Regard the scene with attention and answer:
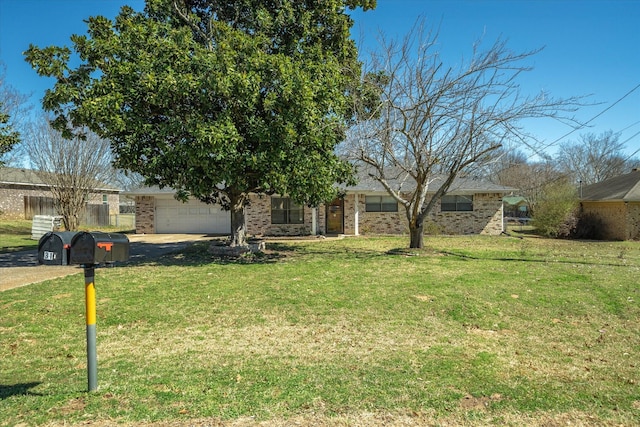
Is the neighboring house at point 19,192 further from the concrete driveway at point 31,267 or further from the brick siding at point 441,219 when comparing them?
the brick siding at point 441,219

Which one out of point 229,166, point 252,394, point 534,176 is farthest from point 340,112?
point 534,176

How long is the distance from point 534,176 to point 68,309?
43897 millimetres

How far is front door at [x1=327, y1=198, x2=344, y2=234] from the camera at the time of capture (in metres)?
22.4

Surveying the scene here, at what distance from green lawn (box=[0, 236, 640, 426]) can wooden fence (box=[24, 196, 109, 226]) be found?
915 inches

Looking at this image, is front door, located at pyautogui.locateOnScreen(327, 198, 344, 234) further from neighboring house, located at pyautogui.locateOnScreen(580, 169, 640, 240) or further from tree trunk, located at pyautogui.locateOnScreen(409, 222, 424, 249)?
neighboring house, located at pyautogui.locateOnScreen(580, 169, 640, 240)

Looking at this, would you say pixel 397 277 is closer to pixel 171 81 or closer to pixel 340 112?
pixel 340 112

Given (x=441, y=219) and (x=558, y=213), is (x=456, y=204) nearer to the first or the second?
(x=441, y=219)

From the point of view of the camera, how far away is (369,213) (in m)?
22.4

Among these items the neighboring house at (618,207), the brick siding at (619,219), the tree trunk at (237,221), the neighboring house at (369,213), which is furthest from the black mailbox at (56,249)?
the brick siding at (619,219)

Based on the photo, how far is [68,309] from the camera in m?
6.80

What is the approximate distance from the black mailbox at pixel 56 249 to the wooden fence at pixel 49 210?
29711 mm

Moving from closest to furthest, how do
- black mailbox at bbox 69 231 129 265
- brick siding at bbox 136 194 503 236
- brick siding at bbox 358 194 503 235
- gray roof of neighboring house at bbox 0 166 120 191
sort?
black mailbox at bbox 69 231 129 265, brick siding at bbox 136 194 503 236, brick siding at bbox 358 194 503 235, gray roof of neighboring house at bbox 0 166 120 191

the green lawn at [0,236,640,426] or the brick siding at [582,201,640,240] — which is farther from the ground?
the brick siding at [582,201,640,240]

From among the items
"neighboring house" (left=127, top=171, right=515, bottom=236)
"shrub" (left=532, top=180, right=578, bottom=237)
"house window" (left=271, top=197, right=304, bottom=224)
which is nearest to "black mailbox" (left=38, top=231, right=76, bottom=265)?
"neighboring house" (left=127, top=171, right=515, bottom=236)
